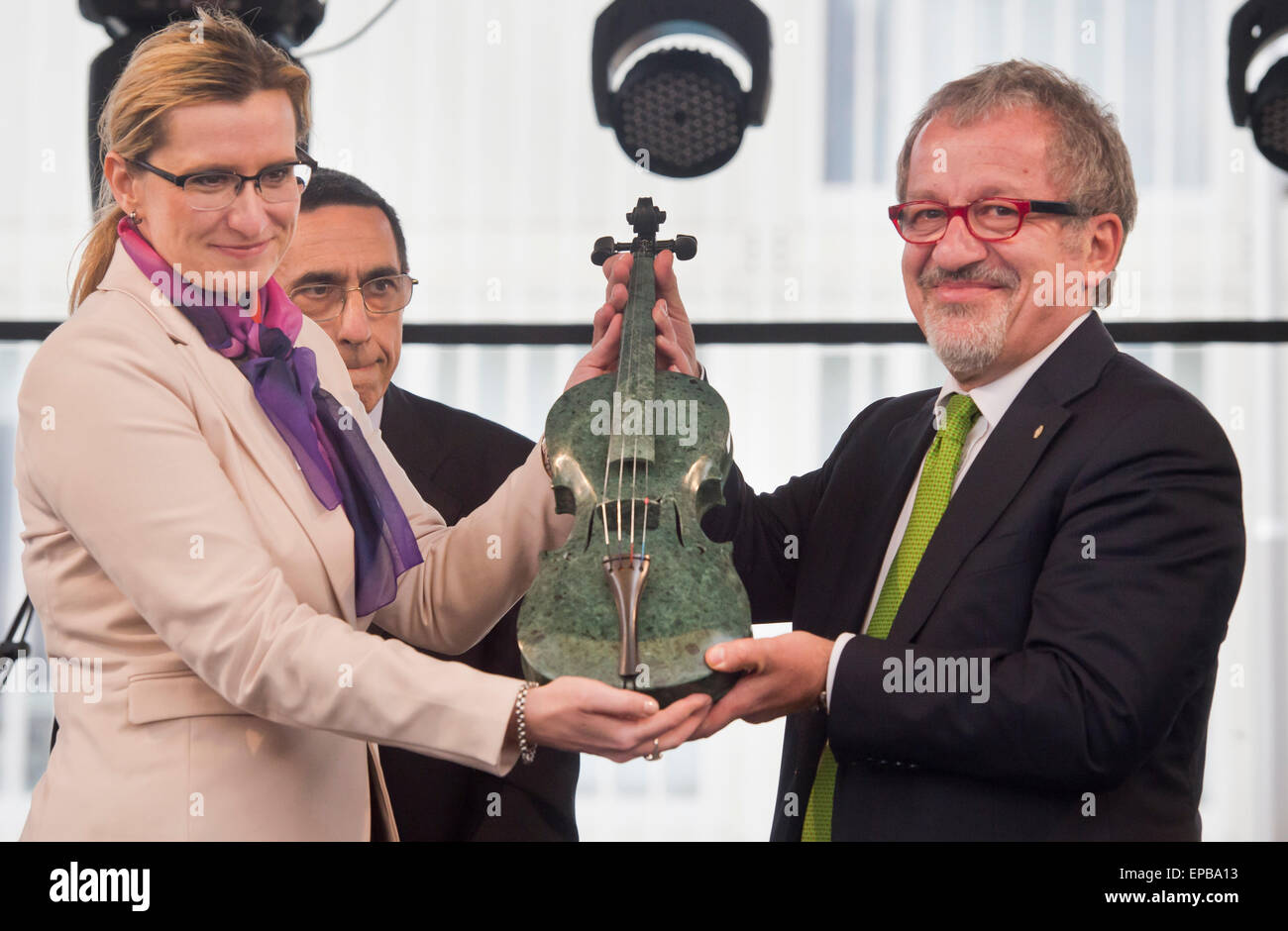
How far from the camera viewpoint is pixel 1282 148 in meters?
2.32

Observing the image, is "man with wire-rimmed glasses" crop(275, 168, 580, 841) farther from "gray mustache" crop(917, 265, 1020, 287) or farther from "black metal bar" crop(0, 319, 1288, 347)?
"gray mustache" crop(917, 265, 1020, 287)

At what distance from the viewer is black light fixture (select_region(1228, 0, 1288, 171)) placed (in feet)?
7.59

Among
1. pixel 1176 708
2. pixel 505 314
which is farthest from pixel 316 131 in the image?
pixel 1176 708

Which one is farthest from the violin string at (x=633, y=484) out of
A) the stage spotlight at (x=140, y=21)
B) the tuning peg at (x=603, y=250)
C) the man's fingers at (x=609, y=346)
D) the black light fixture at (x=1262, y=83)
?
the black light fixture at (x=1262, y=83)

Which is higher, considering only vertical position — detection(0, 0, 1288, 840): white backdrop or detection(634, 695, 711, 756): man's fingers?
detection(0, 0, 1288, 840): white backdrop

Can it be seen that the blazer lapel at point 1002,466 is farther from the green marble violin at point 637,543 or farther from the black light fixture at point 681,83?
the black light fixture at point 681,83

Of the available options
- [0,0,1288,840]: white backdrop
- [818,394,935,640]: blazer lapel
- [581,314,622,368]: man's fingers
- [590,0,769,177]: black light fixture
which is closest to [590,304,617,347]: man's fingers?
[581,314,622,368]: man's fingers

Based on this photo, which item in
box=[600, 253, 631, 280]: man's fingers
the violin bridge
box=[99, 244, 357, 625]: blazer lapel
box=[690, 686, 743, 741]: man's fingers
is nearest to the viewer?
the violin bridge

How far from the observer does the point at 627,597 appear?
4.50 ft

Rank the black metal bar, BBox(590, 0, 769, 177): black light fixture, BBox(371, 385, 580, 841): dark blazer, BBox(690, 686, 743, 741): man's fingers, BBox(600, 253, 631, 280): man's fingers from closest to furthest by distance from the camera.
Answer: BBox(690, 686, 743, 741): man's fingers
BBox(600, 253, 631, 280): man's fingers
BBox(371, 385, 580, 841): dark blazer
BBox(590, 0, 769, 177): black light fixture
the black metal bar

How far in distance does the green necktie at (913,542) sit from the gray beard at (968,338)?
0.06 metres

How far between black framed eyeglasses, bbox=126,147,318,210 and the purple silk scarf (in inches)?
3.0

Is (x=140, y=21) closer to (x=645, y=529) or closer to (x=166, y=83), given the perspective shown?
(x=166, y=83)
